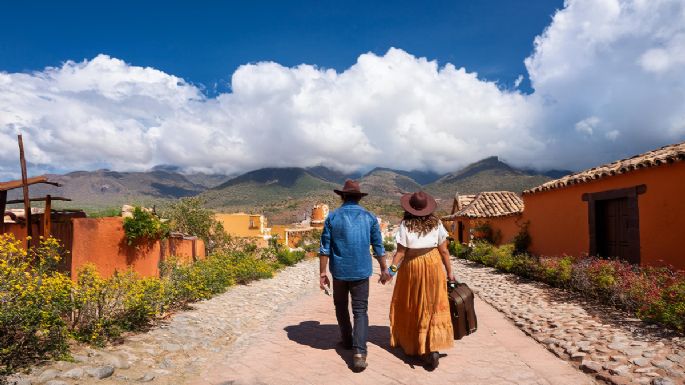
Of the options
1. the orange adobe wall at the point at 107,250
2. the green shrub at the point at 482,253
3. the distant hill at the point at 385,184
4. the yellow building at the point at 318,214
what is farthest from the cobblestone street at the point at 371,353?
the distant hill at the point at 385,184

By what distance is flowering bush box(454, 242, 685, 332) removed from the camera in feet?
20.1

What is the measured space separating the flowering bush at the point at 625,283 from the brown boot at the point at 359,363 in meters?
4.06

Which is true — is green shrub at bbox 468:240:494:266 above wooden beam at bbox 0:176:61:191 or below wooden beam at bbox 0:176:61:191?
below

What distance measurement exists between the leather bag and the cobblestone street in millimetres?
334

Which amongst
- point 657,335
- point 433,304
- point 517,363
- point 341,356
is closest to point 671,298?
point 657,335

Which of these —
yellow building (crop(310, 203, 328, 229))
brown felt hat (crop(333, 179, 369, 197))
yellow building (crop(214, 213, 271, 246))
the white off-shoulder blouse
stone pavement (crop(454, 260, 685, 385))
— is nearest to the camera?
stone pavement (crop(454, 260, 685, 385))

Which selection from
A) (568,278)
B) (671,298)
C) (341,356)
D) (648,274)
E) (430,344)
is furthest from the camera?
(568,278)

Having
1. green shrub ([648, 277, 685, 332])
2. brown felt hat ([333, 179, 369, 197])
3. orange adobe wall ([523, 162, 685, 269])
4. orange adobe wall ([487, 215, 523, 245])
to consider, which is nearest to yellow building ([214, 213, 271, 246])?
orange adobe wall ([487, 215, 523, 245])

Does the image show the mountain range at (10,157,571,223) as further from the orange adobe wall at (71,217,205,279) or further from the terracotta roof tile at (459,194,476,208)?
the orange adobe wall at (71,217,205,279)

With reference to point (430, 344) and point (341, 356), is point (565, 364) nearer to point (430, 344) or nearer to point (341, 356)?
point (430, 344)

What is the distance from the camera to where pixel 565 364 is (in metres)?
4.95

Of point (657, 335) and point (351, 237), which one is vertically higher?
point (351, 237)

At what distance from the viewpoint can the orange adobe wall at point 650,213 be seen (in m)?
8.55

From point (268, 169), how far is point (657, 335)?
511ft
